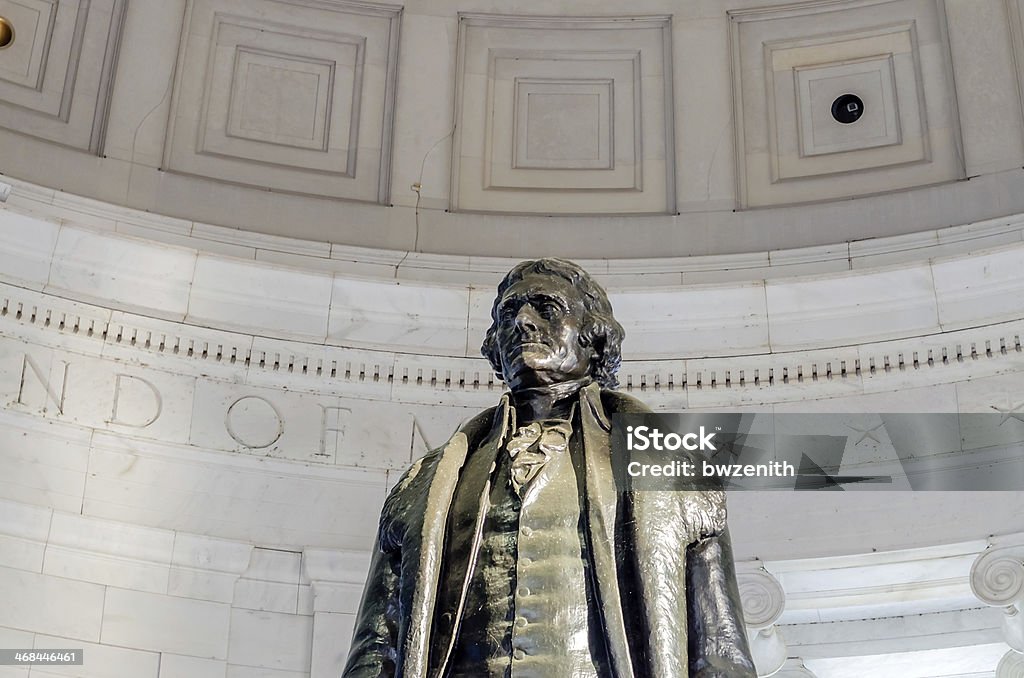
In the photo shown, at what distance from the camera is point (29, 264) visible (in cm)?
803

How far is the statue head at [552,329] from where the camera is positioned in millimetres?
4391

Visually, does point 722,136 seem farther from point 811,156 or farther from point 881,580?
point 881,580

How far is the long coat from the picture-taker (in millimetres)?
3867

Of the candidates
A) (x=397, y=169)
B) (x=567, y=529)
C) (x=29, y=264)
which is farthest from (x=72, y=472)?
(x=567, y=529)

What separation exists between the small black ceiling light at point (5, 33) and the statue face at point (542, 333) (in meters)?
5.03

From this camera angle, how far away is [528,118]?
30.5ft

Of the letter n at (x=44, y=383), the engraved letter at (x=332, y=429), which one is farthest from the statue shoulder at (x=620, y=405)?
the letter n at (x=44, y=383)

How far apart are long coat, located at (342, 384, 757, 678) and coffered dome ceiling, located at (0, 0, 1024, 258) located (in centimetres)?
474

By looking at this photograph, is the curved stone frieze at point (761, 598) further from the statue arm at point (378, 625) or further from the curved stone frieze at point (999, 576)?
the statue arm at point (378, 625)

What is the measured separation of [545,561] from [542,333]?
65 centimetres

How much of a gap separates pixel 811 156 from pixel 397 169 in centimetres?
204

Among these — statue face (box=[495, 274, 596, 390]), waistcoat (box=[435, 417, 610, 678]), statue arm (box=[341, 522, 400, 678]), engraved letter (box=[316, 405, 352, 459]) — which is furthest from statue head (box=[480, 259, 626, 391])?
engraved letter (box=[316, 405, 352, 459])

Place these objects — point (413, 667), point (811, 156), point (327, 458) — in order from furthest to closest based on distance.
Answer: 1. point (811, 156)
2. point (327, 458)
3. point (413, 667)

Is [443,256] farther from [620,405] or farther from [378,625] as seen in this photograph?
[378,625]
